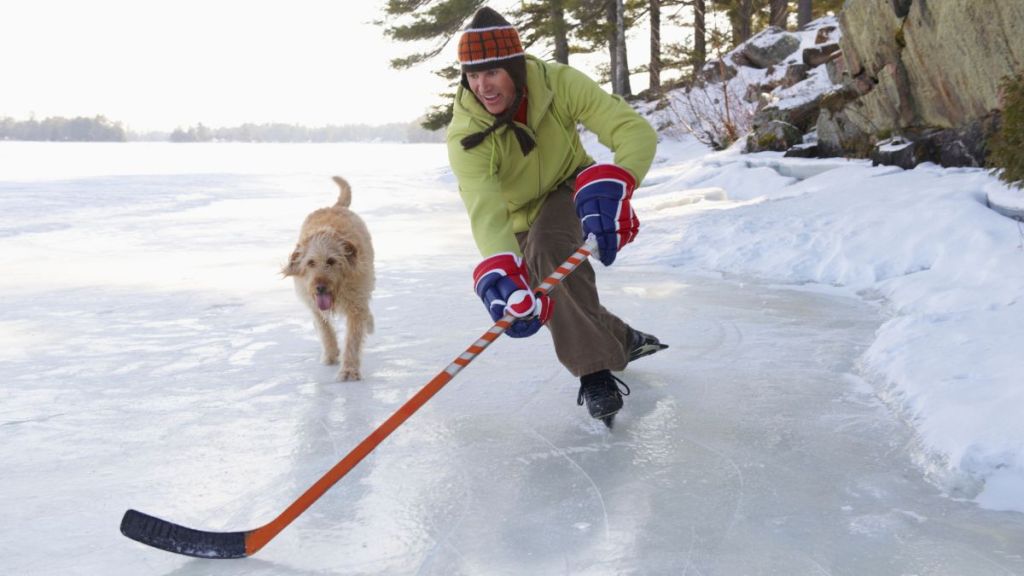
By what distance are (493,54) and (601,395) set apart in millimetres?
1298

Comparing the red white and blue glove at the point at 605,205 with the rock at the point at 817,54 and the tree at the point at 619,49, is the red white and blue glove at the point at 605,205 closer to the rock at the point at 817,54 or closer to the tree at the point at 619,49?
the rock at the point at 817,54

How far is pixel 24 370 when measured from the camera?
4039 millimetres

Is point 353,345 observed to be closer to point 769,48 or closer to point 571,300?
point 571,300

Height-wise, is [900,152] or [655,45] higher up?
[655,45]

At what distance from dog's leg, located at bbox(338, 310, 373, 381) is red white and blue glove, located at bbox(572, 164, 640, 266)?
5.24 ft

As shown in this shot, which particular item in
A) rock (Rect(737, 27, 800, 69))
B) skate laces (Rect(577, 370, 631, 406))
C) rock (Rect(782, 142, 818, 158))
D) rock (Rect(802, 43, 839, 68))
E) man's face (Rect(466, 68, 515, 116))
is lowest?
skate laces (Rect(577, 370, 631, 406))

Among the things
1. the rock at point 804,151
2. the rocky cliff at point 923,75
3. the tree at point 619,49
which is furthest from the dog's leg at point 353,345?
the tree at point 619,49

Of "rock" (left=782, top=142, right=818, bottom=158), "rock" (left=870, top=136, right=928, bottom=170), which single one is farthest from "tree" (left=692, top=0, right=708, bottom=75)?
"rock" (left=870, top=136, right=928, bottom=170)

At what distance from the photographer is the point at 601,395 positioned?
3.12m

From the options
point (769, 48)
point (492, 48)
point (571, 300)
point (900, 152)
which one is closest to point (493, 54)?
point (492, 48)

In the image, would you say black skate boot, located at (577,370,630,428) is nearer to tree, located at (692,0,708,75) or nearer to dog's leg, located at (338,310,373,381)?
dog's leg, located at (338,310,373,381)

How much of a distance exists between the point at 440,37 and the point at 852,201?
1918 centimetres

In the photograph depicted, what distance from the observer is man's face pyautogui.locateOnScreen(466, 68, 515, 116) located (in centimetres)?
290

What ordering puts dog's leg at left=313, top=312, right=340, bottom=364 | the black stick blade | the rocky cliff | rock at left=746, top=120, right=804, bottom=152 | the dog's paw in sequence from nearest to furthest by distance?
the black stick blade < the dog's paw < dog's leg at left=313, top=312, right=340, bottom=364 < the rocky cliff < rock at left=746, top=120, right=804, bottom=152
